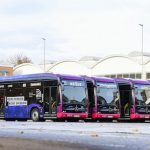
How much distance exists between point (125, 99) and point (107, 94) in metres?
2.21

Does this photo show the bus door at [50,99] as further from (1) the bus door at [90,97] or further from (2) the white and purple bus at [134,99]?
(2) the white and purple bus at [134,99]

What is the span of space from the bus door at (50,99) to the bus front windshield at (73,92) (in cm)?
51

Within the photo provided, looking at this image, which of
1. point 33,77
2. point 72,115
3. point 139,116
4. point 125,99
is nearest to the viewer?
point 72,115

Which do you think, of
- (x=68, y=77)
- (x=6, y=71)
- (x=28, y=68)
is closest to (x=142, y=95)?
(x=68, y=77)

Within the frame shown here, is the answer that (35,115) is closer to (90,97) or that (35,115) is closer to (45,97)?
(45,97)

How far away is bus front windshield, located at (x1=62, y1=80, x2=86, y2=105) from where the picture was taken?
26422 mm

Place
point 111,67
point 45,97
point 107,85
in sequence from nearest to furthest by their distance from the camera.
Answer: point 45,97 → point 107,85 → point 111,67

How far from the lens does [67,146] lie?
21.5 feet

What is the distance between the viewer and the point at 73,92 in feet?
88.2

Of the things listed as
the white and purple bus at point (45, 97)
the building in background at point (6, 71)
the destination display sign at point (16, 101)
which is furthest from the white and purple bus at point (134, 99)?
the building in background at point (6, 71)

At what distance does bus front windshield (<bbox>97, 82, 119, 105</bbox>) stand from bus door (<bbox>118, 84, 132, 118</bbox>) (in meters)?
1.27

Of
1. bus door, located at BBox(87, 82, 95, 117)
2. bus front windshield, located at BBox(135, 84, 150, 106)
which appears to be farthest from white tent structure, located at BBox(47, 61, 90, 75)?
bus door, located at BBox(87, 82, 95, 117)

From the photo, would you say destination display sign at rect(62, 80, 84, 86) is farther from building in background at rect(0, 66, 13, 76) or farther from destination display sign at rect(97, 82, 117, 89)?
building in background at rect(0, 66, 13, 76)

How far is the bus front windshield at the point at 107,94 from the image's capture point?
2876 cm
